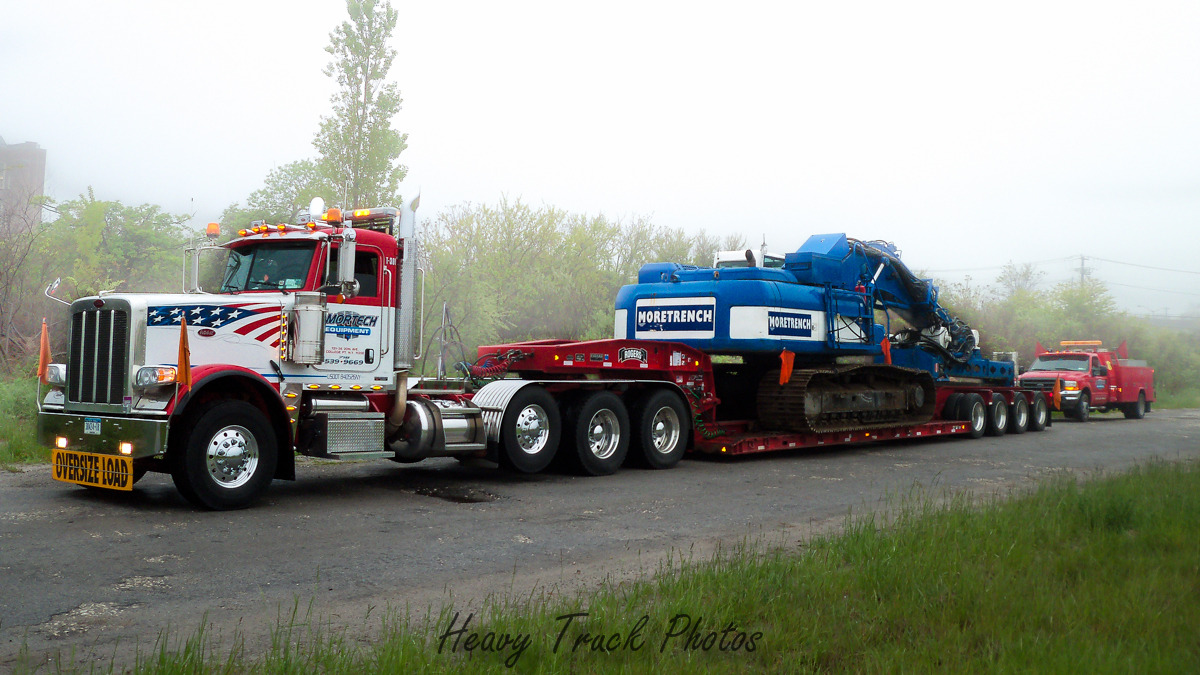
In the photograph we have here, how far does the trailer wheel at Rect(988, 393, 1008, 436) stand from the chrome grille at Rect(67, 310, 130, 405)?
674 inches

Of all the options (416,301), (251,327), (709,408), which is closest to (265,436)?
(251,327)

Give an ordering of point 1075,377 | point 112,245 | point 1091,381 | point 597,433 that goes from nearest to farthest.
Result: point 597,433, point 1075,377, point 1091,381, point 112,245

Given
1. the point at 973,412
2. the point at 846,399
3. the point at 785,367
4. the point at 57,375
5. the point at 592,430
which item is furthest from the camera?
the point at 973,412

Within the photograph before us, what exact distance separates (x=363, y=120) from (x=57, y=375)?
17.0m

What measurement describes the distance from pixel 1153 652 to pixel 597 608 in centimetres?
261

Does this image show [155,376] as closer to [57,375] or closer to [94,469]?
[94,469]

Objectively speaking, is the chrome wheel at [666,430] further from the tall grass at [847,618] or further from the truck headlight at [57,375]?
the truck headlight at [57,375]

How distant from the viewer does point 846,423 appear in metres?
15.3

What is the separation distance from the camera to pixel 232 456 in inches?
322

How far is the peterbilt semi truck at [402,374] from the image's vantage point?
8.15m

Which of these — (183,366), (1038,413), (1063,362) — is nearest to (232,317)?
(183,366)

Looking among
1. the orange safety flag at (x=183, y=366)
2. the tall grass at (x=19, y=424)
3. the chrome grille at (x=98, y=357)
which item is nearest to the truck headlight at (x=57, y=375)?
the chrome grille at (x=98, y=357)

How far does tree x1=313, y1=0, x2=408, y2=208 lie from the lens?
24203 mm

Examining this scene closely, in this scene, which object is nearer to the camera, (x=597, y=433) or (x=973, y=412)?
(x=597, y=433)
